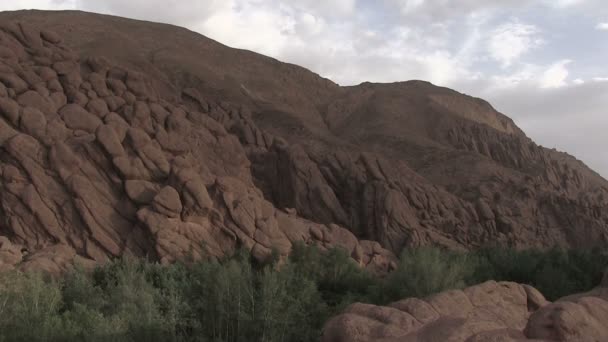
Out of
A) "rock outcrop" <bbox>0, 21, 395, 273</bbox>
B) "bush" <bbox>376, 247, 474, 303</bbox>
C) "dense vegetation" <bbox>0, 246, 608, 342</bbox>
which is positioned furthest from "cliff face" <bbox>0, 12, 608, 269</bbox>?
"bush" <bbox>376, 247, 474, 303</bbox>

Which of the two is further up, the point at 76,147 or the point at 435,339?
the point at 76,147

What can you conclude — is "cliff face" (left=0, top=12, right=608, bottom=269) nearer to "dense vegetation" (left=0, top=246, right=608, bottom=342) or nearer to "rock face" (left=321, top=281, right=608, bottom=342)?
"dense vegetation" (left=0, top=246, right=608, bottom=342)

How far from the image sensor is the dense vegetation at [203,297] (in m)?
15.3

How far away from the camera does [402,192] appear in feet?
121

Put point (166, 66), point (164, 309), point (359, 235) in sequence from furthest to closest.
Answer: point (166, 66) → point (359, 235) → point (164, 309)

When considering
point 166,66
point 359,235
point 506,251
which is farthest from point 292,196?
point 166,66

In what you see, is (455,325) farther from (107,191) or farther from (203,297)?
(107,191)

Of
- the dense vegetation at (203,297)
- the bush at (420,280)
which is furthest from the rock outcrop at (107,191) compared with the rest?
the bush at (420,280)

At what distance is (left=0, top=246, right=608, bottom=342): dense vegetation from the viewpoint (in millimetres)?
15328

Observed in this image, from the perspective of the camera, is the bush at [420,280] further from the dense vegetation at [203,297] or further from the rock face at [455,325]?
the rock face at [455,325]

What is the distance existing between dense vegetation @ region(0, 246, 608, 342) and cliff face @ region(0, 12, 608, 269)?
8.21 ft

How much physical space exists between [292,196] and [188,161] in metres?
7.87

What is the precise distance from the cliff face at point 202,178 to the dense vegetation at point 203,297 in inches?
98.6

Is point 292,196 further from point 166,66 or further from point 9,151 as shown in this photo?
point 166,66
